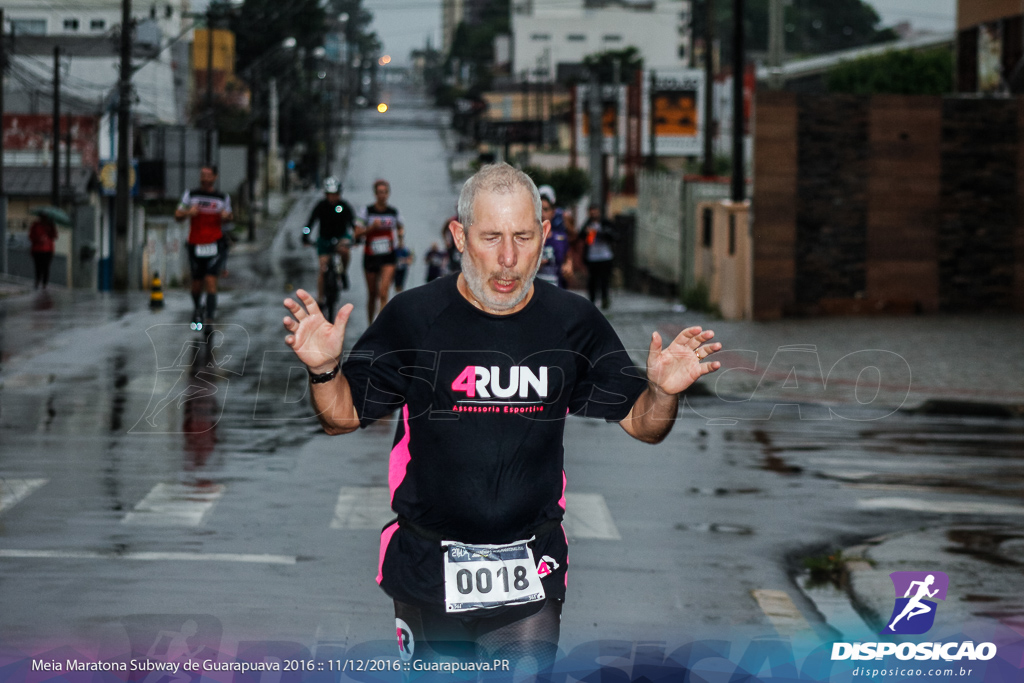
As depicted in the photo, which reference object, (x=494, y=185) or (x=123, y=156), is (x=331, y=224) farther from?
(x=123, y=156)

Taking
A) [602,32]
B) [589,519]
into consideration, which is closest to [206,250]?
[589,519]

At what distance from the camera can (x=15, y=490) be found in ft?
33.6

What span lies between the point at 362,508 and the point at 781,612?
3333 mm

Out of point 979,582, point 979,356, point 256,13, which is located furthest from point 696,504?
point 256,13

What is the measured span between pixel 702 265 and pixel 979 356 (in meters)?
10.1

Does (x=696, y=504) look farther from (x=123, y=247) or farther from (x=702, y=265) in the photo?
(x=123, y=247)

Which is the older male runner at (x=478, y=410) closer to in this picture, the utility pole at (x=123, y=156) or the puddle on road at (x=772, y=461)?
the puddle on road at (x=772, y=461)

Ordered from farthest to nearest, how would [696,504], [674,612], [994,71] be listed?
[994,71], [696,504], [674,612]

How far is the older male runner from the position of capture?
14.9 ft

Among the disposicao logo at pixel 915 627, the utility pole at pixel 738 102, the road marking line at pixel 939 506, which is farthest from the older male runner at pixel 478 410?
the utility pole at pixel 738 102

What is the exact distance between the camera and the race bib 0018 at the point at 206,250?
776 inches

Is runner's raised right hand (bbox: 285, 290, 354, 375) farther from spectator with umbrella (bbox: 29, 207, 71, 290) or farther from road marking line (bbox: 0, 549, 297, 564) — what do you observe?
spectator with umbrella (bbox: 29, 207, 71, 290)

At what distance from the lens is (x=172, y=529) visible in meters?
9.32

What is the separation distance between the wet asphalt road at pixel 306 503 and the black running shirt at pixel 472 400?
8.61 feet
